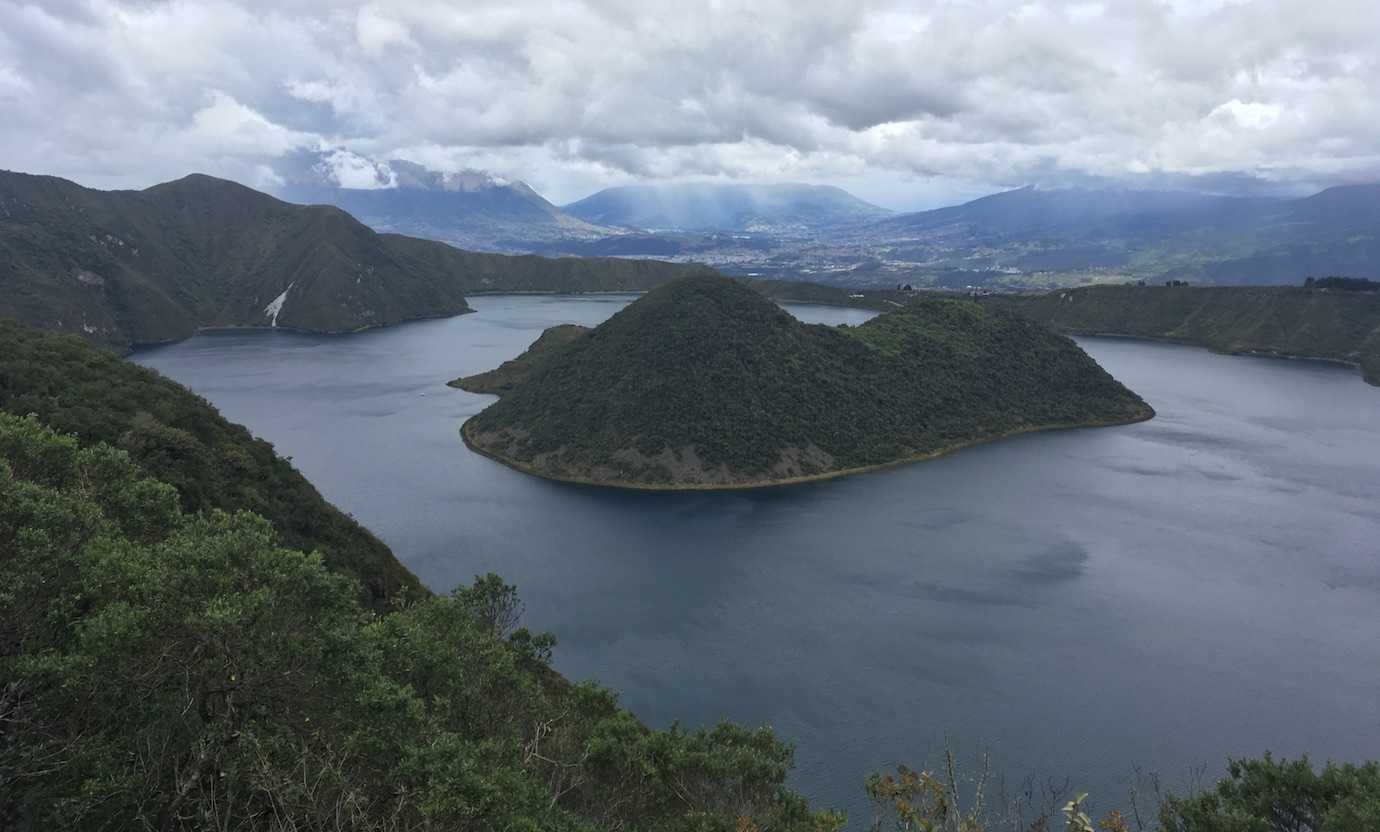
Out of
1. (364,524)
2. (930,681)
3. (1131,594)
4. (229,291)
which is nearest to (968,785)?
(930,681)

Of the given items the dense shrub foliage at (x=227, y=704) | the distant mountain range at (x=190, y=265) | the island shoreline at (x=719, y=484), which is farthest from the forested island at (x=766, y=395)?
the distant mountain range at (x=190, y=265)

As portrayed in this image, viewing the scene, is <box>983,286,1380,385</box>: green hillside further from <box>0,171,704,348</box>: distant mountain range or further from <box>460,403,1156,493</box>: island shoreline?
<box>0,171,704,348</box>: distant mountain range

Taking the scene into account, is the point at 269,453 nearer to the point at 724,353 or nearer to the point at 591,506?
the point at 591,506

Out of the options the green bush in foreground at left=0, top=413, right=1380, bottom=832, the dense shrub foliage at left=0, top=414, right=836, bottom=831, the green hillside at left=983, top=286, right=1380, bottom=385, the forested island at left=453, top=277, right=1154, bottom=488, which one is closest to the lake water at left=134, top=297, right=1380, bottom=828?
the forested island at left=453, top=277, right=1154, bottom=488

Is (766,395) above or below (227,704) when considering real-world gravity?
below

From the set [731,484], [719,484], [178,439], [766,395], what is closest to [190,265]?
[766,395]

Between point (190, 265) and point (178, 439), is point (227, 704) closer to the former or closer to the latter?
point (178, 439)

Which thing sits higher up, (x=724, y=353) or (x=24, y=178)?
(x=24, y=178)
